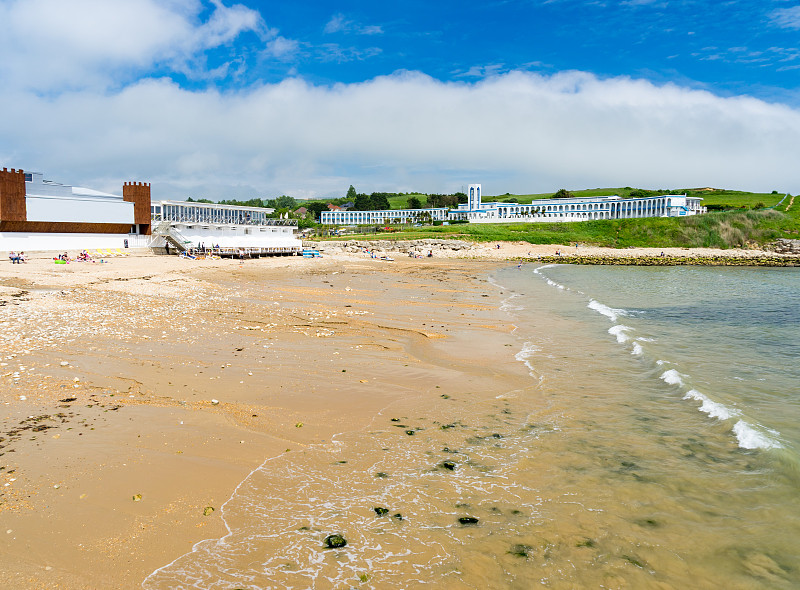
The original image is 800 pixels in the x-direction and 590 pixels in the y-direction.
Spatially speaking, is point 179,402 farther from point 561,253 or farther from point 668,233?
point 668,233

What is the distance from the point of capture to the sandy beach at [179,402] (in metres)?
5.06

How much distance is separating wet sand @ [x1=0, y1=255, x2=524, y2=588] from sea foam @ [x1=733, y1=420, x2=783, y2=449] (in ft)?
14.5

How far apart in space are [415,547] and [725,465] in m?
5.24

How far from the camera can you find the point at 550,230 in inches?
3930

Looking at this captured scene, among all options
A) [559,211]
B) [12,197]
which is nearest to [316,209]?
[559,211]

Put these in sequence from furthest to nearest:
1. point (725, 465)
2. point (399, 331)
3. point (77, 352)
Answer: point (399, 331), point (77, 352), point (725, 465)

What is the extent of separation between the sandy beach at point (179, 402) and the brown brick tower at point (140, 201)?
44562mm

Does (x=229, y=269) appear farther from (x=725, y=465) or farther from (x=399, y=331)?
(x=725, y=465)

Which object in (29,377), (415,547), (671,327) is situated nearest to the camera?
(415,547)

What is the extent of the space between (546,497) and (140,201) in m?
66.7

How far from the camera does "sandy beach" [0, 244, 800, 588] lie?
5.06m

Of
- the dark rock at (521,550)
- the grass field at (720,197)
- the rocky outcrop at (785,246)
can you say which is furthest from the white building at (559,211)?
the dark rock at (521,550)

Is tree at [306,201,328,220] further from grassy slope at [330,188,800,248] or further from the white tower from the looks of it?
grassy slope at [330,188,800,248]

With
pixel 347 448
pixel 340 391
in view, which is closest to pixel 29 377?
pixel 340 391
